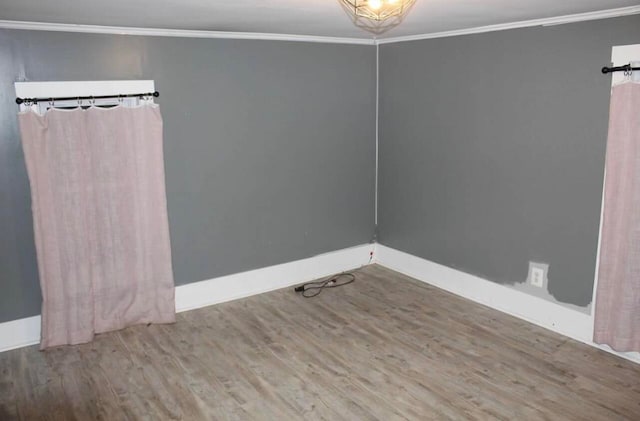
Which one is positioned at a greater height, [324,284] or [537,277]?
[537,277]

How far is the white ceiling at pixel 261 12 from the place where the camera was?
269cm

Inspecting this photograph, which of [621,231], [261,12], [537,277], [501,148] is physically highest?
[261,12]

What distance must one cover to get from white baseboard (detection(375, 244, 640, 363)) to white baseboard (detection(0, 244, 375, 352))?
38 centimetres

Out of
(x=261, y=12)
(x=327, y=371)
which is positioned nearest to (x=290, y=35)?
(x=261, y=12)

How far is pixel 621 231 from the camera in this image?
3236 mm

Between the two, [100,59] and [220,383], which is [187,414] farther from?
[100,59]

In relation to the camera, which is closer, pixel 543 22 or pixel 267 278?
pixel 543 22

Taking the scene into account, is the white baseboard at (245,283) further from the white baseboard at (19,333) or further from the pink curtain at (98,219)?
the pink curtain at (98,219)

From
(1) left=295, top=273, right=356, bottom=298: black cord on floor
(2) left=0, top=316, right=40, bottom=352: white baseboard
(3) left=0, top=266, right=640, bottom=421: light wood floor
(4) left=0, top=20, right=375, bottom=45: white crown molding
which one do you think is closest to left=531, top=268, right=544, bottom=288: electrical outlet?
(3) left=0, top=266, right=640, bottom=421: light wood floor

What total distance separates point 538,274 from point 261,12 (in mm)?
2553

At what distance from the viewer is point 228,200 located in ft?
14.1

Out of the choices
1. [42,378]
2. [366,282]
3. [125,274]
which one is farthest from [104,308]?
[366,282]

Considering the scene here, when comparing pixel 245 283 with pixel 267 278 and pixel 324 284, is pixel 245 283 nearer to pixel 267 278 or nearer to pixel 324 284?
pixel 267 278

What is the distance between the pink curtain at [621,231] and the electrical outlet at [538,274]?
1.43 ft
